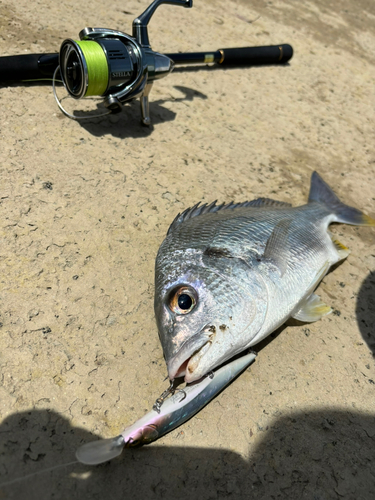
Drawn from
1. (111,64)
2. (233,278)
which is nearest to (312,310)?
(233,278)

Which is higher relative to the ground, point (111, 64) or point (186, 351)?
point (111, 64)

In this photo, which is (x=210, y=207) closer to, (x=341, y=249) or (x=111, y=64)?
(x=341, y=249)

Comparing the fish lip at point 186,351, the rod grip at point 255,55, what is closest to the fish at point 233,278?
the fish lip at point 186,351

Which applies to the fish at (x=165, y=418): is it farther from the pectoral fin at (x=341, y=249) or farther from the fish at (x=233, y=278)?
the pectoral fin at (x=341, y=249)

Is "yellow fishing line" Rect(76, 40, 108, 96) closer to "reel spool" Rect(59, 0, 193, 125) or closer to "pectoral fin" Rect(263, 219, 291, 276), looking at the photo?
"reel spool" Rect(59, 0, 193, 125)

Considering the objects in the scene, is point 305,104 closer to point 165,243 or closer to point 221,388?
point 165,243

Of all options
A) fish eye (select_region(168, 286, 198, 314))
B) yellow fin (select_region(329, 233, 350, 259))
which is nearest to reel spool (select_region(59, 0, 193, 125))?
fish eye (select_region(168, 286, 198, 314))
